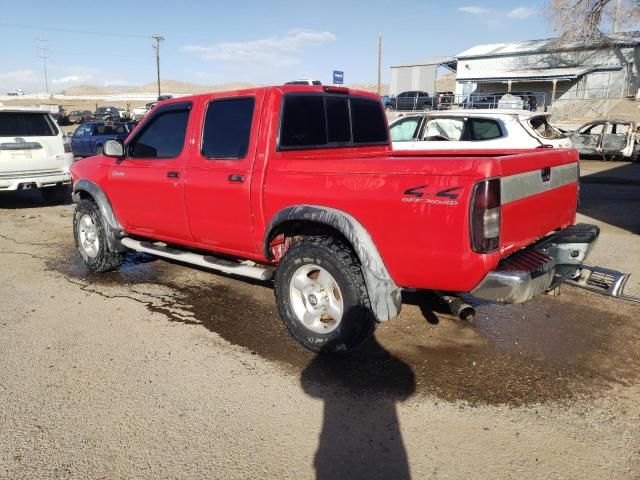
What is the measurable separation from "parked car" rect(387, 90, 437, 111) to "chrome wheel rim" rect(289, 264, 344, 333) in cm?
3496

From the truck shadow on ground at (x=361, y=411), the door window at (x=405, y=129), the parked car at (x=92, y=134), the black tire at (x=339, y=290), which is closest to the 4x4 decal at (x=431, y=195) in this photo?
the black tire at (x=339, y=290)

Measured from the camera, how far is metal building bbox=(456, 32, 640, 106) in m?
35.4

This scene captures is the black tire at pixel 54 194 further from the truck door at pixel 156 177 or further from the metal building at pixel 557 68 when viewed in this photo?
the metal building at pixel 557 68

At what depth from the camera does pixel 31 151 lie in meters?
9.57

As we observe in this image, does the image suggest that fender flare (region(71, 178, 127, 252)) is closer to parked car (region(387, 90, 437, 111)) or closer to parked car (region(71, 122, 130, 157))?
parked car (region(71, 122, 130, 157))

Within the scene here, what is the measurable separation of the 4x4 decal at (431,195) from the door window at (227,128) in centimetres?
160

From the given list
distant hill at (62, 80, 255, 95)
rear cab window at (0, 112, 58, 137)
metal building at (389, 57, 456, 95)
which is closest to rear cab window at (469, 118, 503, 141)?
rear cab window at (0, 112, 58, 137)

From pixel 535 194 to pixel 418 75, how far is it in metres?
52.6

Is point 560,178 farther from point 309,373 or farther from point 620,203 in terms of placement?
point 620,203

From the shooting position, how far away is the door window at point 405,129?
1004 centimetres

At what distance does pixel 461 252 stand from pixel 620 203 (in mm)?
9178

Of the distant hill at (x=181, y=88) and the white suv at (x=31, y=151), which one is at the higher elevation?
the distant hill at (x=181, y=88)

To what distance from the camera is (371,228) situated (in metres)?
3.43

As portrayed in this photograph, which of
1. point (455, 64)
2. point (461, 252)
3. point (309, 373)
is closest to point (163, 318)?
point (309, 373)
